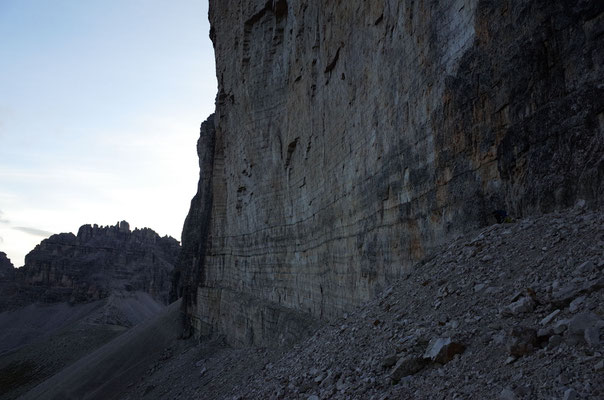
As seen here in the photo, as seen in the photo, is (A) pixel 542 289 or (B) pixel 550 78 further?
(B) pixel 550 78

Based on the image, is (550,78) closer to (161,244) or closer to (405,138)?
(405,138)

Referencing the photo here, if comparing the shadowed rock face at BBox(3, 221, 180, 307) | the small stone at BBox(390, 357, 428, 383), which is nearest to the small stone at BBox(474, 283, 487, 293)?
the small stone at BBox(390, 357, 428, 383)

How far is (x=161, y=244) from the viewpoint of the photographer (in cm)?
9469

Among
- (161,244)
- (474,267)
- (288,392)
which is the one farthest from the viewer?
(161,244)

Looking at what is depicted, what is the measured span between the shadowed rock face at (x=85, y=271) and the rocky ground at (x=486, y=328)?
7328 cm

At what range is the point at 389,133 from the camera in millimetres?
9211

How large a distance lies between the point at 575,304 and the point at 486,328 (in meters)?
0.79

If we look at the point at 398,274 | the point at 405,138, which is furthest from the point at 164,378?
the point at 405,138

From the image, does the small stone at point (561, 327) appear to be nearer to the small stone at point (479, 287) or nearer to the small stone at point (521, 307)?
the small stone at point (521, 307)

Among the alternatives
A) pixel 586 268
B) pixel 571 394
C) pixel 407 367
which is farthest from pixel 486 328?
pixel 571 394

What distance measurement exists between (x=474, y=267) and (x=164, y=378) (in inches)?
726

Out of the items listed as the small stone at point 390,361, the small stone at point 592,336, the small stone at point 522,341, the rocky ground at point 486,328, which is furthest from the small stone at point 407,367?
the small stone at point 592,336

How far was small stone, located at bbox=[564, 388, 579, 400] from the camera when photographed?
8.34 feet

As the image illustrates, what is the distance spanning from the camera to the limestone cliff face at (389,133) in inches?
210
